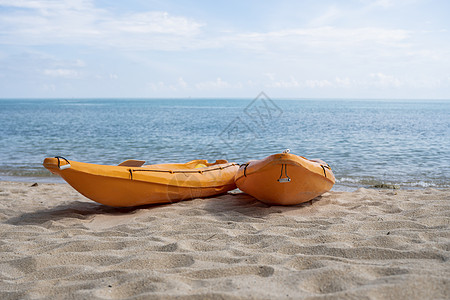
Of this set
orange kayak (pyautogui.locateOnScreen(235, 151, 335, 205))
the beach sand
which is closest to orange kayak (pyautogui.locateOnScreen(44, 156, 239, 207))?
the beach sand

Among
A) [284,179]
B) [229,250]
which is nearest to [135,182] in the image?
[284,179]

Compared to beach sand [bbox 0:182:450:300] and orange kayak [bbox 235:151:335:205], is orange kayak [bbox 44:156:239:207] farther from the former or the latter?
orange kayak [bbox 235:151:335:205]

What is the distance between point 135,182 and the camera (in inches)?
200

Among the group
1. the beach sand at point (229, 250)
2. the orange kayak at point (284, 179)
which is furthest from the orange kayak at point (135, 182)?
the orange kayak at point (284, 179)

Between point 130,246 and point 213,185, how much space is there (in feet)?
8.35

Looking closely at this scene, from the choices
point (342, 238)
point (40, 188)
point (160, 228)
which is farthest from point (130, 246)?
point (40, 188)

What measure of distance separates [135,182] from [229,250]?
2203 millimetres

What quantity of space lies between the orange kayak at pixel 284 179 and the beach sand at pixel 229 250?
0.18 metres

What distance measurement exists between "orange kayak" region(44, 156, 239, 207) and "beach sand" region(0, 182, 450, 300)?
200 millimetres

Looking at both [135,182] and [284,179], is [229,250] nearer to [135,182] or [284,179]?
[284,179]

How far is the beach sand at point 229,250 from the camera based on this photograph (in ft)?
7.75

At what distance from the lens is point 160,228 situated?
13.6 feet

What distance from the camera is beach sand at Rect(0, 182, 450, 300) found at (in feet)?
7.75

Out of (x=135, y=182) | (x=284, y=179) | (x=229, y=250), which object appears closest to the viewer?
(x=229, y=250)
